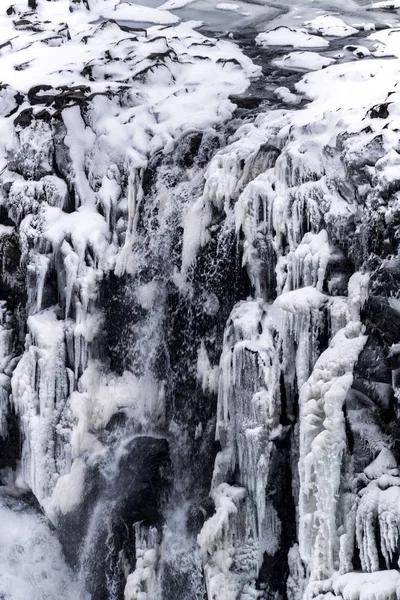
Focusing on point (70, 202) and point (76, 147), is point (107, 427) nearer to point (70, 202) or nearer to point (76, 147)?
point (70, 202)

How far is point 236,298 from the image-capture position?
326 inches

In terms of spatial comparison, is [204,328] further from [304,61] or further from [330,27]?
[330,27]

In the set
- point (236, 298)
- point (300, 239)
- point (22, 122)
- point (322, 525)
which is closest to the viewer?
point (322, 525)

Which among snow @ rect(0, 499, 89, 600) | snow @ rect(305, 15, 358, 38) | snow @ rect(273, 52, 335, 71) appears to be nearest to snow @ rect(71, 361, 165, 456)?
snow @ rect(0, 499, 89, 600)

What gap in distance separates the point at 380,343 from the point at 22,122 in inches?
255

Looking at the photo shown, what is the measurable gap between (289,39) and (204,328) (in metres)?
7.60

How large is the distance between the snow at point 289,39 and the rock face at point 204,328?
94.8 inches

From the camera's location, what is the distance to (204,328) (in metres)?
8.60

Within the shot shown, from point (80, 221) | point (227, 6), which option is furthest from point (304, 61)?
point (80, 221)

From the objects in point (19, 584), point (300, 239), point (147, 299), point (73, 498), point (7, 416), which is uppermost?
point (300, 239)

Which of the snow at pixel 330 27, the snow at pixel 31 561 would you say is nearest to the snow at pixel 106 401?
the snow at pixel 31 561

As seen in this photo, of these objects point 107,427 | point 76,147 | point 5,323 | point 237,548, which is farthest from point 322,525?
point 76,147

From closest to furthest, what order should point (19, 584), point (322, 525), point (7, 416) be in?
point (322, 525)
point (19, 584)
point (7, 416)

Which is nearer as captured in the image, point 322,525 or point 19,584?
point 322,525
